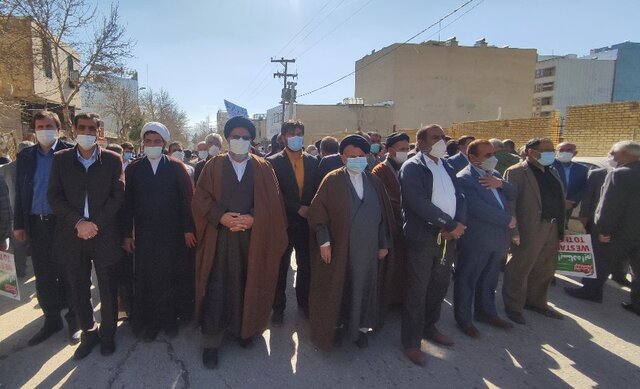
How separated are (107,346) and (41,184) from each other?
1.61 m

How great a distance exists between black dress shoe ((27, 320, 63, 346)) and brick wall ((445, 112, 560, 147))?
13.8m

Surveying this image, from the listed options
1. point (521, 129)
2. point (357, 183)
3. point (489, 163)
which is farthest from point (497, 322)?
point (521, 129)

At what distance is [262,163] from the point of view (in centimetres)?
347

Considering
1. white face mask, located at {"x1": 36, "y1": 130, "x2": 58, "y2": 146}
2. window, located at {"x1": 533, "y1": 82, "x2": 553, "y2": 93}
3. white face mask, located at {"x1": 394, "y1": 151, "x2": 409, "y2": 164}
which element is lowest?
white face mask, located at {"x1": 394, "y1": 151, "x2": 409, "y2": 164}

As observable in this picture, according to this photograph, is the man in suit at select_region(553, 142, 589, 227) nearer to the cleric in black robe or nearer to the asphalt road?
the asphalt road

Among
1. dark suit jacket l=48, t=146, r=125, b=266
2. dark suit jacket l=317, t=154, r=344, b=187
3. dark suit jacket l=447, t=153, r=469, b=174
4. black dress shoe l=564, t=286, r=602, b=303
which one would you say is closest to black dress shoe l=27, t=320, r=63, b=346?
dark suit jacket l=48, t=146, r=125, b=266

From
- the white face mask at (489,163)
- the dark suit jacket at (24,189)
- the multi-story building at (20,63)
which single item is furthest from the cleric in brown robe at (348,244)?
the multi-story building at (20,63)

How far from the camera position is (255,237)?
3324 mm

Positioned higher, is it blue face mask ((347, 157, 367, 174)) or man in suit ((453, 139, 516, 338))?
blue face mask ((347, 157, 367, 174))

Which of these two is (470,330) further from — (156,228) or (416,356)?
(156,228)

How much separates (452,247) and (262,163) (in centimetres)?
→ 188

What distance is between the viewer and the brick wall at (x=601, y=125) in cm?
946

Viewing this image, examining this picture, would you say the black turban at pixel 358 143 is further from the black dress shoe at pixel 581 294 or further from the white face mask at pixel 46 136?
the black dress shoe at pixel 581 294

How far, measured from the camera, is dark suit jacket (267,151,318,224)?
424cm
